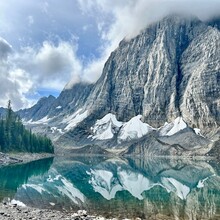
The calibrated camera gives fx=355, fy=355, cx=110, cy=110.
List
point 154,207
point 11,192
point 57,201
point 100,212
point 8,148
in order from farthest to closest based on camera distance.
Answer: point 8,148
point 11,192
point 57,201
point 154,207
point 100,212

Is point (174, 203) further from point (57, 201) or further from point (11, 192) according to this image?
point (11, 192)

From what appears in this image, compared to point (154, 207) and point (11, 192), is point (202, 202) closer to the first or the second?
point (154, 207)

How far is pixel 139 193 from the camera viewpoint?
58562 millimetres

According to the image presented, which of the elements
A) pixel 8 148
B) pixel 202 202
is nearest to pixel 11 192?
pixel 202 202

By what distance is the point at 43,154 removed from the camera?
19812cm

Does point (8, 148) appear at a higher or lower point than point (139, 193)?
higher

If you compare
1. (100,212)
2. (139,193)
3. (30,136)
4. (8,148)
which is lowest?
(100,212)

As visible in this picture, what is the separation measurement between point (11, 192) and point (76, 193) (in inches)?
397

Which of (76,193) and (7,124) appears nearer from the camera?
(76,193)

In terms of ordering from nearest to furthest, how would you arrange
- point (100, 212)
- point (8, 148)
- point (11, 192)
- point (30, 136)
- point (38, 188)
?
point (100, 212)
point (11, 192)
point (38, 188)
point (8, 148)
point (30, 136)

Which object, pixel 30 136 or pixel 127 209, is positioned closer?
pixel 127 209

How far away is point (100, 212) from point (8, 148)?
413ft

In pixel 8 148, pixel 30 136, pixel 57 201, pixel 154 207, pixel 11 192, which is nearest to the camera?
pixel 154 207

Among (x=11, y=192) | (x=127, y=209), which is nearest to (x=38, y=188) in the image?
(x=11, y=192)
